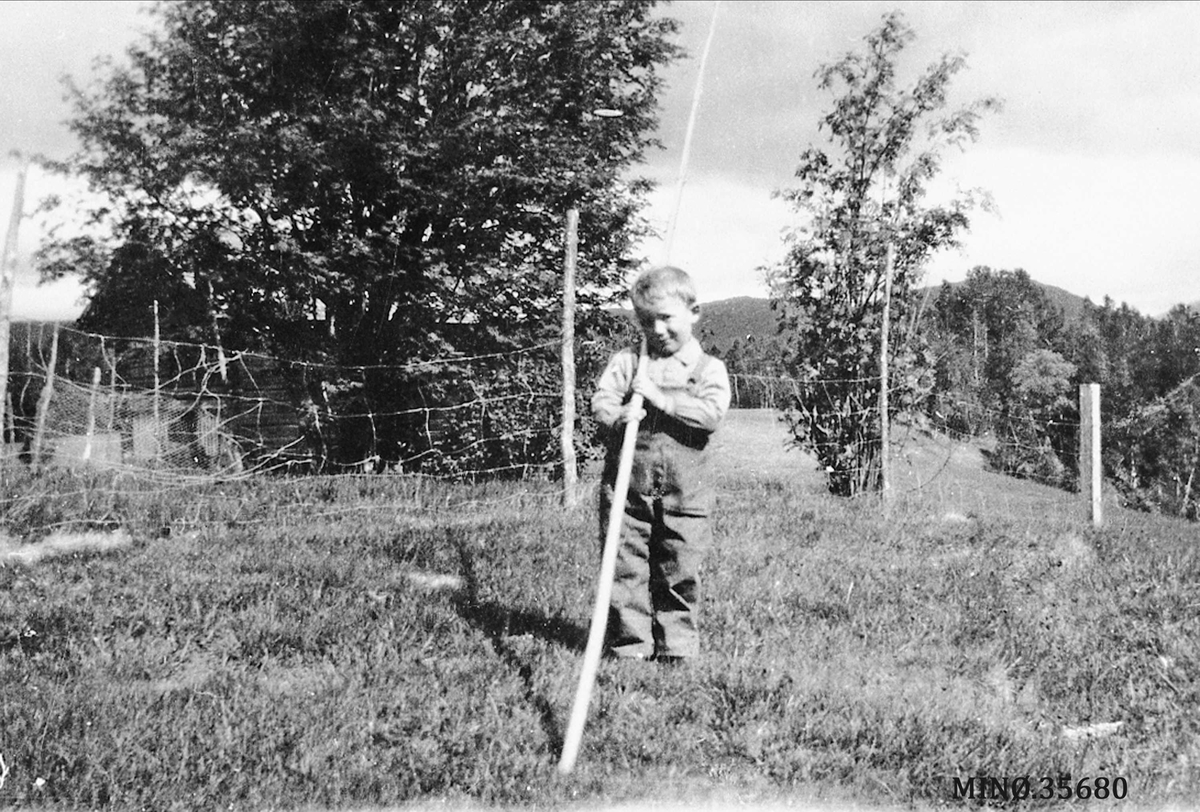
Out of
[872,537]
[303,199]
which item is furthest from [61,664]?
[303,199]

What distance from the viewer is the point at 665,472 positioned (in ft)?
12.7

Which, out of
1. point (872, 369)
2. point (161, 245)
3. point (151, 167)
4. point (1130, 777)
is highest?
point (151, 167)

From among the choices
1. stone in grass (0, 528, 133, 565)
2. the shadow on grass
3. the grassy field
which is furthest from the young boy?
stone in grass (0, 528, 133, 565)

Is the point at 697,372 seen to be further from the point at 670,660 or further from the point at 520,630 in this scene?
the point at 520,630

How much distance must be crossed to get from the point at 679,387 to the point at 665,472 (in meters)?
0.41

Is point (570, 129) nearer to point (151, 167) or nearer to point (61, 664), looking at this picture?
point (151, 167)

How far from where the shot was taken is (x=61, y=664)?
12.8 feet

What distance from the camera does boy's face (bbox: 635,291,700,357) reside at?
3818 millimetres

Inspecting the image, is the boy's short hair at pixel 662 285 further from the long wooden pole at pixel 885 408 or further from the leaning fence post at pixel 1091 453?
the leaning fence post at pixel 1091 453

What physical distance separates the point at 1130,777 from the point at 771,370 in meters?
8.64

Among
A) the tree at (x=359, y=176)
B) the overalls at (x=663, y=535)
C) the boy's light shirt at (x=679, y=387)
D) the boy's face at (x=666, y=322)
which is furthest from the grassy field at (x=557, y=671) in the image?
the tree at (x=359, y=176)

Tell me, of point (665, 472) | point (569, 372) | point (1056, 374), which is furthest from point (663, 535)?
point (1056, 374)

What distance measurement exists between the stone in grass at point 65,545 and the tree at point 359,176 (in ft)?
25.8

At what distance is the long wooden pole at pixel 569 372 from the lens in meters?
8.47
